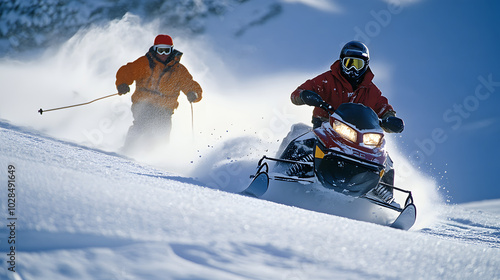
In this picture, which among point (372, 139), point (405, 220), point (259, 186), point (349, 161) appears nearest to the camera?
point (349, 161)

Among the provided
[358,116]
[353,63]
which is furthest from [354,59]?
[358,116]

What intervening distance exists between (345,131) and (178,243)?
9.03ft

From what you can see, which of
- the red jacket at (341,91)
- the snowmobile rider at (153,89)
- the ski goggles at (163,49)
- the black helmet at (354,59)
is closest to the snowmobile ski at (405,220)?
the red jacket at (341,91)

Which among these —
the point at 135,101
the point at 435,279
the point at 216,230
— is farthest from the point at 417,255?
the point at 135,101

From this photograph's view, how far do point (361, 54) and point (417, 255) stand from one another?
3.24 meters

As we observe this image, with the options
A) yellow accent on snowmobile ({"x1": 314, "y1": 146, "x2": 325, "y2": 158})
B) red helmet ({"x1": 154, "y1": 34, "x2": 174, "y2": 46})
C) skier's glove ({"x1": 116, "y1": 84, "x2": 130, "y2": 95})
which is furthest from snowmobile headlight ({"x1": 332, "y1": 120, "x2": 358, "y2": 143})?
skier's glove ({"x1": 116, "y1": 84, "x2": 130, "y2": 95})

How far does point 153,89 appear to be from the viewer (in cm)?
765

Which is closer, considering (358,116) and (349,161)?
(349,161)

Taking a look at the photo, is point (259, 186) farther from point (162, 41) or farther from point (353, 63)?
point (162, 41)

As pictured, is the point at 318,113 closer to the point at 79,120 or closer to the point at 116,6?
the point at 79,120

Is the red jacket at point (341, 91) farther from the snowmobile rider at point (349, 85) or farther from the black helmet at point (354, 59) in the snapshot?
the black helmet at point (354, 59)

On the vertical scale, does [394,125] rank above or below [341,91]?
below

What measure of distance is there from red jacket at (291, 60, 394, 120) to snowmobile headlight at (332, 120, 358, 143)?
896mm

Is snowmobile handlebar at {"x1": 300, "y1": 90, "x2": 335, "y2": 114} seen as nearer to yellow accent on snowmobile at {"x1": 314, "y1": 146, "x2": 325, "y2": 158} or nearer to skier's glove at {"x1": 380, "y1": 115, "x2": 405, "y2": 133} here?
yellow accent on snowmobile at {"x1": 314, "y1": 146, "x2": 325, "y2": 158}
